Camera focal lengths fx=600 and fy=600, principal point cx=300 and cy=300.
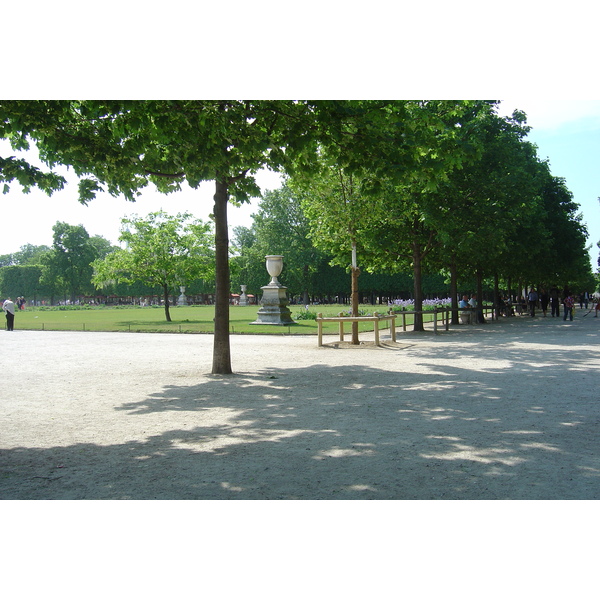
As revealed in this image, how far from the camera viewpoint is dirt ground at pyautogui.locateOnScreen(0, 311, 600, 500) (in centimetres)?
472

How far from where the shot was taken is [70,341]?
20641mm

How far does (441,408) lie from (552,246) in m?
28.5

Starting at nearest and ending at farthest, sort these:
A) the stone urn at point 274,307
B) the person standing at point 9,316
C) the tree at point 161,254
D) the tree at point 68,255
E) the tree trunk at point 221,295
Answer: the tree trunk at point 221,295 → the person standing at point 9,316 → the stone urn at point 274,307 → the tree at point 161,254 → the tree at point 68,255

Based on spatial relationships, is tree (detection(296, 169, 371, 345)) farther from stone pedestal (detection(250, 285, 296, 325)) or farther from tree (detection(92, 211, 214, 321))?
tree (detection(92, 211, 214, 321))

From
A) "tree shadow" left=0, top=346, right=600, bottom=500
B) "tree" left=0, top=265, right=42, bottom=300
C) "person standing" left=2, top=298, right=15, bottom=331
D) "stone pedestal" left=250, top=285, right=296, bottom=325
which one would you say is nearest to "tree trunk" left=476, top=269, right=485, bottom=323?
"stone pedestal" left=250, top=285, right=296, bottom=325

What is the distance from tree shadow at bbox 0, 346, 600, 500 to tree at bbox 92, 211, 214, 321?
1167 inches

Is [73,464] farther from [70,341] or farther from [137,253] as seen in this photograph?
[137,253]

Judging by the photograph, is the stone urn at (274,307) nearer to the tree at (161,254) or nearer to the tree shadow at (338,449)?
the tree at (161,254)

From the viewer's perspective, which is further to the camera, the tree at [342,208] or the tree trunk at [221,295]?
the tree at [342,208]

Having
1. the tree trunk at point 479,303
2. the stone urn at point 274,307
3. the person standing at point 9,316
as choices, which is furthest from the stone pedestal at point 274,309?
the person standing at point 9,316

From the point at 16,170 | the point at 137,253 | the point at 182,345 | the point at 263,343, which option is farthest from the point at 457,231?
the point at 137,253

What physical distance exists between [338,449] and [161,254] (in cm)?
3439

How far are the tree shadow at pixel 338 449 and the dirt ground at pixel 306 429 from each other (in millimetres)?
21

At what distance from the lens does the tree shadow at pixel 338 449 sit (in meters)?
4.62
